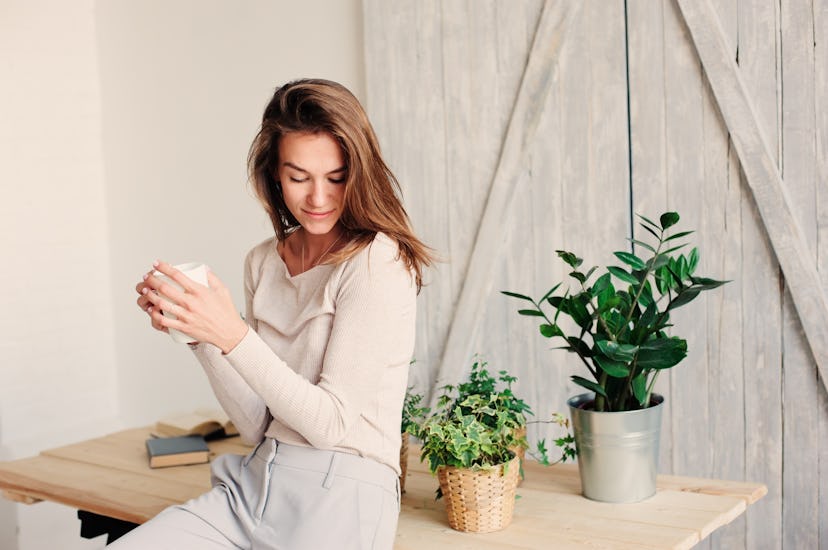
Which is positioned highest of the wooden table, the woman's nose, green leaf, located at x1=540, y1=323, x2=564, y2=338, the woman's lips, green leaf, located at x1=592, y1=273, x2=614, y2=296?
the woman's nose

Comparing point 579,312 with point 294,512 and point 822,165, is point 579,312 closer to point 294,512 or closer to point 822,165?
point 294,512

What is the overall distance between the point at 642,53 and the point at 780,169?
0.53 metres

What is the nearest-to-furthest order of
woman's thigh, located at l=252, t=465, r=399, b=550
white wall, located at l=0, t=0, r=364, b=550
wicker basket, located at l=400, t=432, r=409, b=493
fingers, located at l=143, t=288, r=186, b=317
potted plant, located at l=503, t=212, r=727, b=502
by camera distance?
1. fingers, located at l=143, t=288, r=186, b=317
2. woman's thigh, located at l=252, t=465, r=399, b=550
3. potted plant, located at l=503, t=212, r=727, b=502
4. wicker basket, located at l=400, t=432, r=409, b=493
5. white wall, located at l=0, t=0, r=364, b=550

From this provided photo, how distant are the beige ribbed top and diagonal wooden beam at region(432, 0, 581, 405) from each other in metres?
1.13

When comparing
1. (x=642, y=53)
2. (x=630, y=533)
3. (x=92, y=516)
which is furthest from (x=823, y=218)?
(x=92, y=516)

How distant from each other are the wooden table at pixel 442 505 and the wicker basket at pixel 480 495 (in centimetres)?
3

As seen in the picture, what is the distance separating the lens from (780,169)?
8.23 feet

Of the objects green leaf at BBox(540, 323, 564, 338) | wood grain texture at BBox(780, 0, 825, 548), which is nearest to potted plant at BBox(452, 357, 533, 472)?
green leaf at BBox(540, 323, 564, 338)

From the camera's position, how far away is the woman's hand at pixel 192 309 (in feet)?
5.22

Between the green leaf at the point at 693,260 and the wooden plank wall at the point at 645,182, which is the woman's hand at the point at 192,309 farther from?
the wooden plank wall at the point at 645,182

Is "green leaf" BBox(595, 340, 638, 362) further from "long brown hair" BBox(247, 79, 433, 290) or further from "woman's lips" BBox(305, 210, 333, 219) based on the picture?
"woman's lips" BBox(305, 210, 333, 219)

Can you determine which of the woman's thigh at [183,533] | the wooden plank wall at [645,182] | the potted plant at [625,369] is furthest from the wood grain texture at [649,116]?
the woman's thigh at [183,533]

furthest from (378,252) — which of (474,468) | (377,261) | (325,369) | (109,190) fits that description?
(109,190)

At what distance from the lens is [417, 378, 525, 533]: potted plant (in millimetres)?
1916
